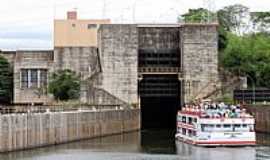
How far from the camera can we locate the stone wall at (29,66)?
130m

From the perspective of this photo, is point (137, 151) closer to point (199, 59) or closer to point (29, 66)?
point (199, 59)

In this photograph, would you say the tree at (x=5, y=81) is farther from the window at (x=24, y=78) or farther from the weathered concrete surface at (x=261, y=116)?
the weathered concrete surface at (x=261, y=116)

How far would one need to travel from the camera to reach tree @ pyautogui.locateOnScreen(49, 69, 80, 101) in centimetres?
12319

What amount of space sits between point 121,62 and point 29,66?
50.2 ft

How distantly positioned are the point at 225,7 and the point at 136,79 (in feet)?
179

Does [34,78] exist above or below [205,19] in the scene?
below

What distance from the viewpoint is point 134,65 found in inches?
4973

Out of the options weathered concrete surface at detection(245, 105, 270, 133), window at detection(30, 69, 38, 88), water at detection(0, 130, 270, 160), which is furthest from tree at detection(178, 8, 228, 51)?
water at detection(0, 130, 270, 160)

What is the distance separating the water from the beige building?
191 ft

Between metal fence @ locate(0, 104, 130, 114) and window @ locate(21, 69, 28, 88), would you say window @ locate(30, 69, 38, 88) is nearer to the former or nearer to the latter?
window @ locate(21, 69, 28, 88)

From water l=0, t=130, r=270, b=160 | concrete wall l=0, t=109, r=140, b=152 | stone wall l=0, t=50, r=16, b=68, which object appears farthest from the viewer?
stone wall l=0, t=50, r=16, b=68

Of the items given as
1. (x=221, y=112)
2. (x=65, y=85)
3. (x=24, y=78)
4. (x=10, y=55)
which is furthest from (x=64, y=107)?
(x=10, y=55)

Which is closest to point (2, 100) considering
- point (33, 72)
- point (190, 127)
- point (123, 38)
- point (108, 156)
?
point (33, 72)

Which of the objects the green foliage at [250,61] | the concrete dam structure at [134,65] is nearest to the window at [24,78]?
the concrete dam structure at [134,65]
